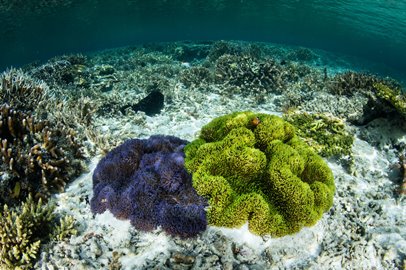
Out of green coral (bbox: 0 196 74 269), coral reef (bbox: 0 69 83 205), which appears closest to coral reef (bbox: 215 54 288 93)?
coral reef (bbox: 0 69 83 205)

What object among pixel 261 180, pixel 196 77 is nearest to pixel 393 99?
pixel 261 180

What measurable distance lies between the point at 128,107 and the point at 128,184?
5.09 metres

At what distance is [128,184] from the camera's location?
15.3 feet

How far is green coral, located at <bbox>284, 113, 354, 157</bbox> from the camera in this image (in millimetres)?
6543

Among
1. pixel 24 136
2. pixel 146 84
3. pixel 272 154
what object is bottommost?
pixel 146 84

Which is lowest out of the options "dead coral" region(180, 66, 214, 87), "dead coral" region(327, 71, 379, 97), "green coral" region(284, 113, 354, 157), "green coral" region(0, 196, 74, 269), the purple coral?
"dead coral" region(180, 66, 214, 87)

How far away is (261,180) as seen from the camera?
4250 millimetres

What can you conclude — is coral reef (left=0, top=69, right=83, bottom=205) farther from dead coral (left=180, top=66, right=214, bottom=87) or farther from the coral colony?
dead coral (left=180, top=66, right=214, bottom=87)

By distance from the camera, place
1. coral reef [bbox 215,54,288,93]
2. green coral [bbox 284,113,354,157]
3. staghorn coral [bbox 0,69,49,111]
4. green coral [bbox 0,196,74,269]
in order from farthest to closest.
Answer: coral reef [bbox 215,54,288,93] → staghorn coral [bbox 0,69,49,111] → green coral [bbox 284,113,354,157] → green coral [bbox 0,196,74,269]

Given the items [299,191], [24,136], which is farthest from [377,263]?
[24,136]

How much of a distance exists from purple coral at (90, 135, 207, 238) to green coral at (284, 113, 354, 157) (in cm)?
359

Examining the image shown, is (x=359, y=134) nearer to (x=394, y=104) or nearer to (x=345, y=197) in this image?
(x=394, y=104)

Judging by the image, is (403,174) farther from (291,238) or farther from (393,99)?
(291,238)

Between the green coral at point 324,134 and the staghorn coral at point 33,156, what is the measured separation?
550cm
